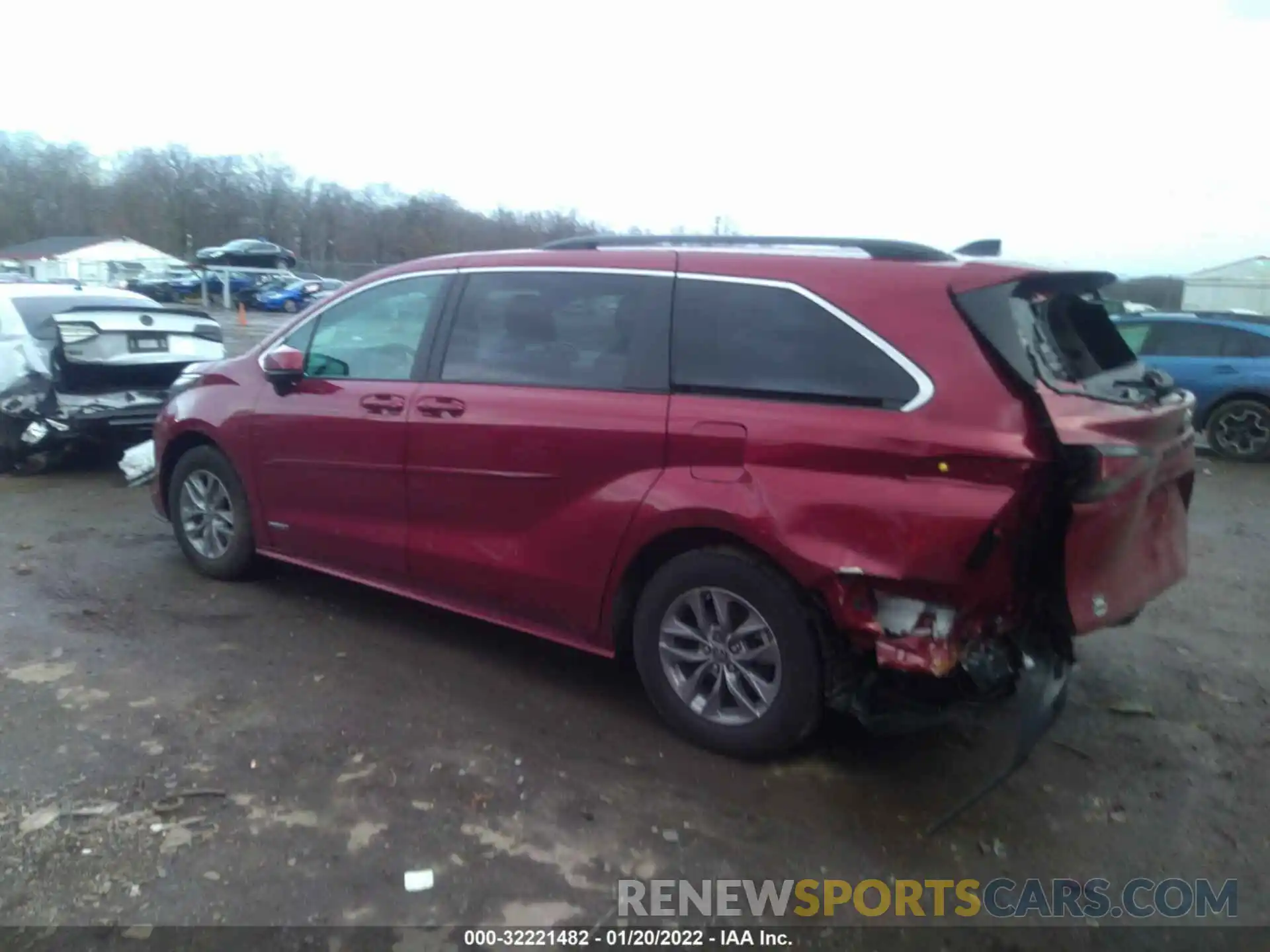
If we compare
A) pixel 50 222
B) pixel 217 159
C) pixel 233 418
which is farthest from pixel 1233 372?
pixel 50 222

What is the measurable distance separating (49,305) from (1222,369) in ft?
39.4

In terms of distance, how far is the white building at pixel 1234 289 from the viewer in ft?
122

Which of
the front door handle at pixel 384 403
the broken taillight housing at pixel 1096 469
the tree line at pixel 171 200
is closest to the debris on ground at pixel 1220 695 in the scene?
the broken taillight housing at pixel 1096 469

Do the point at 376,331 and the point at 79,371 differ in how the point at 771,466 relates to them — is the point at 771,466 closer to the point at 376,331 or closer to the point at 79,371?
the point at 376,331

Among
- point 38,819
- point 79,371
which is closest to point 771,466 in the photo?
point 38,819

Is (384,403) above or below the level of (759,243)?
below

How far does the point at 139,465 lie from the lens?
835cm

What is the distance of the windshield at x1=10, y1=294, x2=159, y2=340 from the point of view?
8.50 metres

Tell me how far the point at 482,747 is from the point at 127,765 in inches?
49.3

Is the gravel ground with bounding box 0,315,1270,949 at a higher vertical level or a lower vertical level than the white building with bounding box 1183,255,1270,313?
higher

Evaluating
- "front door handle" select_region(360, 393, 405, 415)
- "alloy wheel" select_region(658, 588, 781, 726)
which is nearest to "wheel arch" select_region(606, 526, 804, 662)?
"alloy wheel" select_region(658, 588, 781, 726)

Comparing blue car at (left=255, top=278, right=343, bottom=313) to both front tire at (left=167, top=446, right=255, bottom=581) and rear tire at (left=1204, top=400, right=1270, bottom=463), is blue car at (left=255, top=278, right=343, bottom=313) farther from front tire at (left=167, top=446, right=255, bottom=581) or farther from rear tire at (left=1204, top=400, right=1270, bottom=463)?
front tire at (left=167, top=446, right=255, bottom=581)

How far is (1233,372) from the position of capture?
12.0 meters

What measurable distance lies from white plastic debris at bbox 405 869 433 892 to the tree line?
63.2 meters
